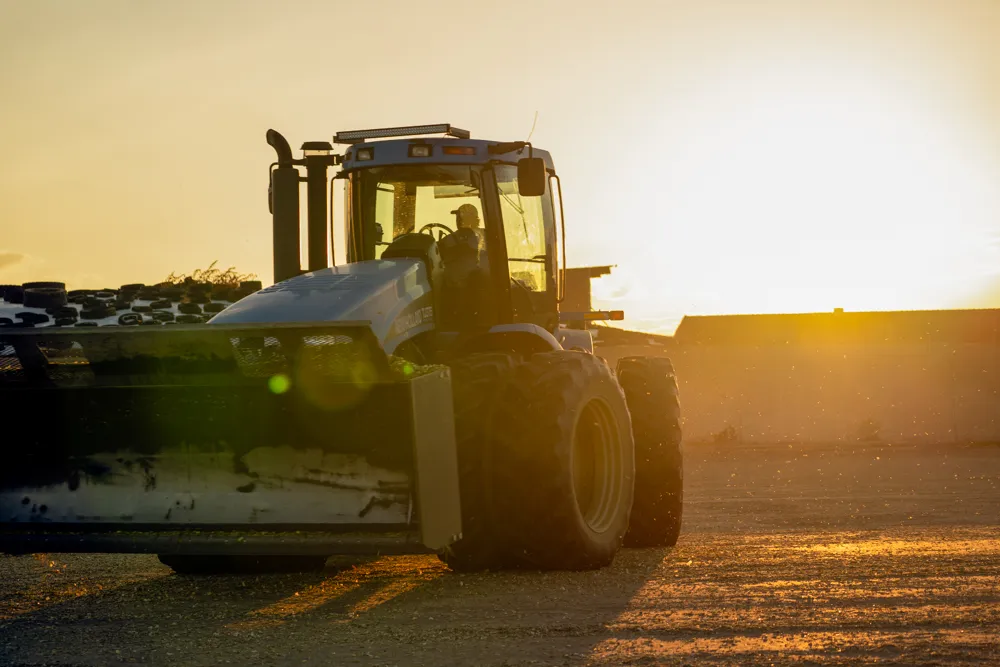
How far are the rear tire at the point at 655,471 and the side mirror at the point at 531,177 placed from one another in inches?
80.1

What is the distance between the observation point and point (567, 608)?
7203mm

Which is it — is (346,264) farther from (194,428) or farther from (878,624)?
(878,624)

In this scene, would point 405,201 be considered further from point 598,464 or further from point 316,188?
point 598,464

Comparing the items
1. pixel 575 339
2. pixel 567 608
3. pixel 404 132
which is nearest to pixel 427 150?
pixel 404 132

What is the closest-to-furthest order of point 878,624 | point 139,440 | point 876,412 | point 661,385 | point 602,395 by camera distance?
1. point 878,624
2. point 139,440
3. point 602,395
4. point 661,385
5. point 876,412

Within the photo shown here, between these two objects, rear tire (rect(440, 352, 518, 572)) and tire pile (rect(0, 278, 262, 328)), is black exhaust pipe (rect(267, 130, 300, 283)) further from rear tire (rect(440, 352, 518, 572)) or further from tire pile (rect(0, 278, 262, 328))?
tire pile (rect(0, 278, 262, 328))

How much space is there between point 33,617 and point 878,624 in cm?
468

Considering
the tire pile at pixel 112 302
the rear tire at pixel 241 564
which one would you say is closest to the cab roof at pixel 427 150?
the rear tire at pixel 241 564

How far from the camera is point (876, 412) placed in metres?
28.2

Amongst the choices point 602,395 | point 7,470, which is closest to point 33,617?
point 7,470

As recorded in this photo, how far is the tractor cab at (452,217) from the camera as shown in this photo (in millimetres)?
9445

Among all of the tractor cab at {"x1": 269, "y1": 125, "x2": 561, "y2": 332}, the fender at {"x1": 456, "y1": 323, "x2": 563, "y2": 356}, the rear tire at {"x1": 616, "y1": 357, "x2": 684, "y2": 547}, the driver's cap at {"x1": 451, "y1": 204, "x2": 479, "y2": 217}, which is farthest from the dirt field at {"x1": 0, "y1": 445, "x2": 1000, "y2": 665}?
the driver's cap at {"x1": 451, "y1": 204, "x2": 479, "y2": 217}

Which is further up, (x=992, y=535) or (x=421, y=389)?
(x=421, y=389)

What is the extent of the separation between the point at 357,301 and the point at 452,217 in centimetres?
173
